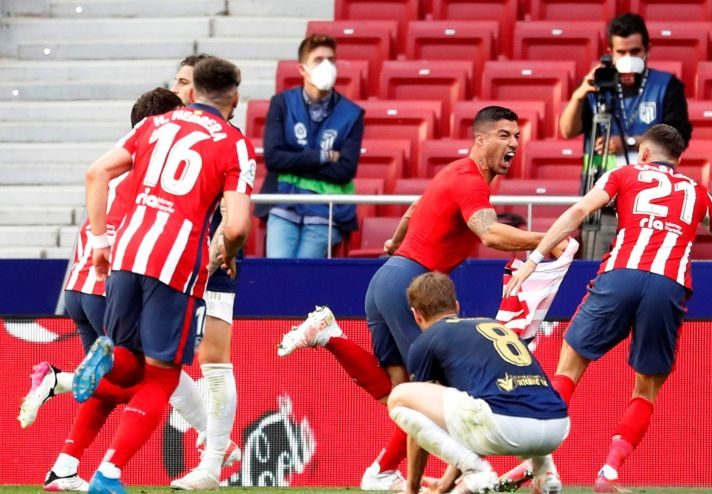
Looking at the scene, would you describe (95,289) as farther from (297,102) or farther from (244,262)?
(297,102)

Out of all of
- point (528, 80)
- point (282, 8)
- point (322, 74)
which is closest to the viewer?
point (322, 74)

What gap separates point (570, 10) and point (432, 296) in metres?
5.96

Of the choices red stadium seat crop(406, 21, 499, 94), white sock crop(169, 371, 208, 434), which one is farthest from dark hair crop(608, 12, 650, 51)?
white sock crop(169, 371, 208, 434)

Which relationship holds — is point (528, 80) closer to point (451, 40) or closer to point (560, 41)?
point (560, 41)

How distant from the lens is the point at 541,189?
9969mm

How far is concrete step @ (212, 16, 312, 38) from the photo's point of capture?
1235 cm

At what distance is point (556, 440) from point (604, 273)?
1471 mm

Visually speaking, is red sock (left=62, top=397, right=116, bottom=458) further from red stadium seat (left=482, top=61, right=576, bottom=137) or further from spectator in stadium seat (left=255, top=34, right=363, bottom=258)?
red stadium seat (left=482, top=61, right=576, bottom=137)

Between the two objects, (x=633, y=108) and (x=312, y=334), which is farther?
(x=633, y=108)

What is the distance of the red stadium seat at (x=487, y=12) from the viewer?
1195 cm

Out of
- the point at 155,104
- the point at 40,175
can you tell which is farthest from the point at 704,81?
the point at 155,104

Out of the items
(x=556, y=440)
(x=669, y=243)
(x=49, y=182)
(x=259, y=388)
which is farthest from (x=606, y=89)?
(x=49, y=182)

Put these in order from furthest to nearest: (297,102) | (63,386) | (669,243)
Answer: (297,102)
(669,243)
(63,386)

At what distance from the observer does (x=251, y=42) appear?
12164 mm
